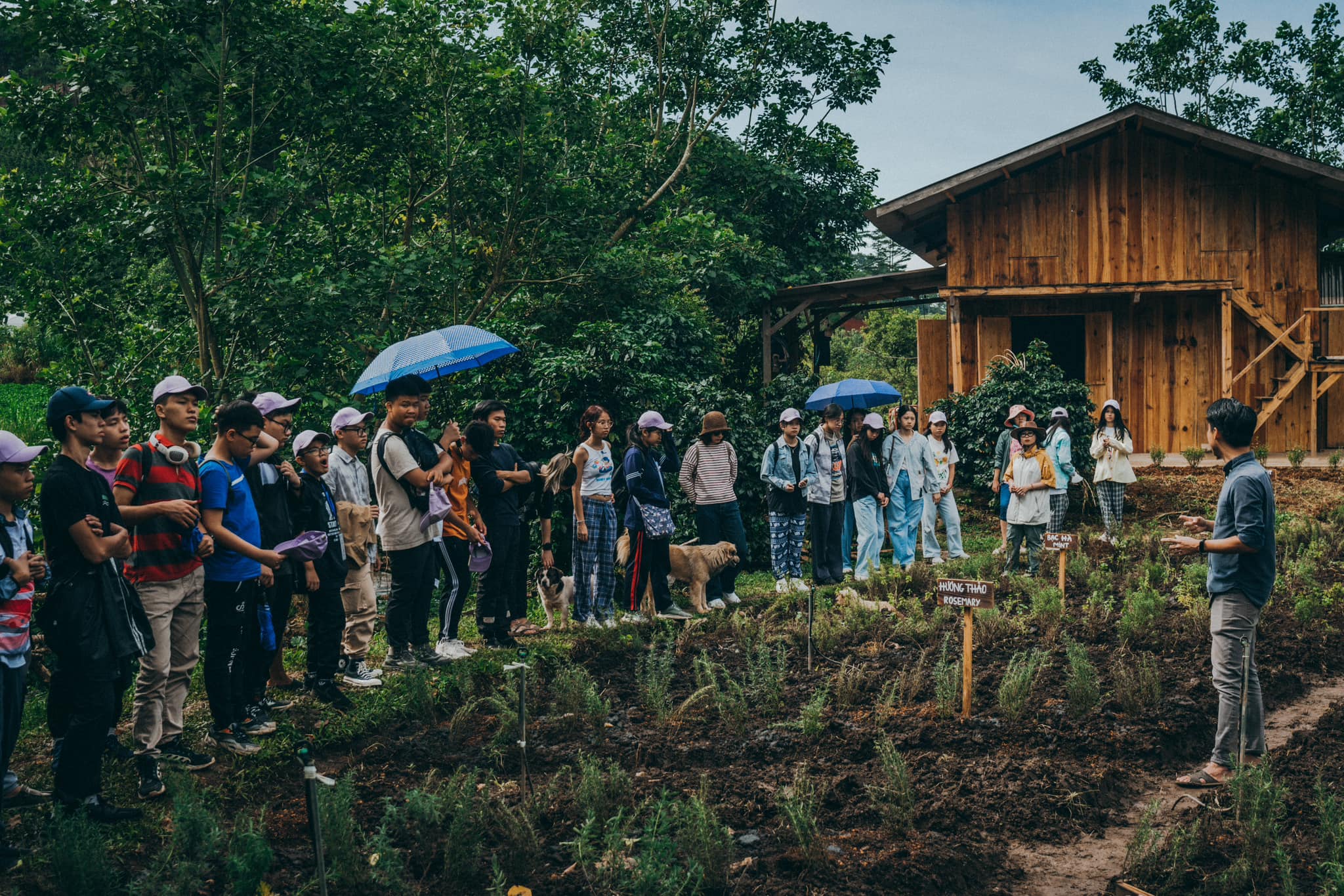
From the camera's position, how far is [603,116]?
54.7ft

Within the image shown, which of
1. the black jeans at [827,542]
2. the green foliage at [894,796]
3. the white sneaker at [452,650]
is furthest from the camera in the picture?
the black jeans at [827,542]

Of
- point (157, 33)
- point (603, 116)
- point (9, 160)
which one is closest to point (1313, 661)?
point (157, 33)

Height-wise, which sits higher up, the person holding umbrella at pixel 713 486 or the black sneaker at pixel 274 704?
the person holding umbrella at pixel 713 486

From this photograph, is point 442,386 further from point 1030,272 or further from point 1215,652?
point 1030,272

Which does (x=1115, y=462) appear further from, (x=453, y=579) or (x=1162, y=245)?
(x=453, y=579)

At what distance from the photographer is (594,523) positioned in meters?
8.23

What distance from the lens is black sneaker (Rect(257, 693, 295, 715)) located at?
585cm

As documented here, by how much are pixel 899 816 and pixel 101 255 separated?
27.9 ft

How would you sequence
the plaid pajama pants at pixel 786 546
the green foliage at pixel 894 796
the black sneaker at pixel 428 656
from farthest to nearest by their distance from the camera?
1. the plaid pajama pants at pixel 786 546
2. the black sneaker at pixel 428 656
3. the green foliage at pixel 894 796

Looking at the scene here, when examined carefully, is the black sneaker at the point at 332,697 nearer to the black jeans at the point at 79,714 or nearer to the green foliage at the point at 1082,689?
the black jeans at the point at 79,714

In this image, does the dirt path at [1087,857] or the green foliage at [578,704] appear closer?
the dirt path at [1087,857]

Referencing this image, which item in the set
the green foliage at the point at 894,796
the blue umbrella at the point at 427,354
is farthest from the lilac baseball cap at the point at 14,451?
the green foliage at the point at 894,796

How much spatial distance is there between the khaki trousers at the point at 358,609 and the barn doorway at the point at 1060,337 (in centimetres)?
1436

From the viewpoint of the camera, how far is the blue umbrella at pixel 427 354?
727cm
